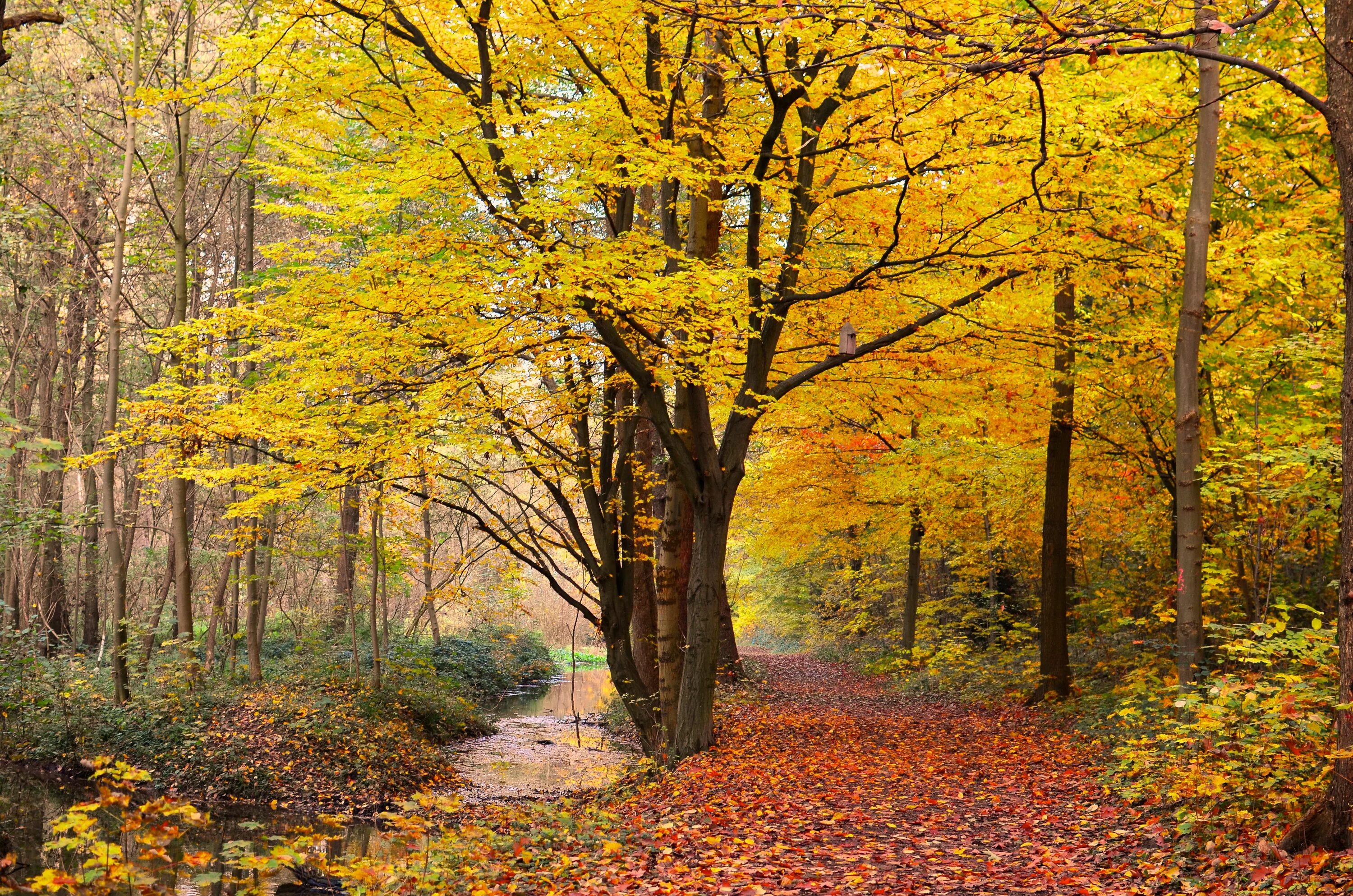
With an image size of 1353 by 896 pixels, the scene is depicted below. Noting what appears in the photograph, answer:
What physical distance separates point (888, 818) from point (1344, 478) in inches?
165

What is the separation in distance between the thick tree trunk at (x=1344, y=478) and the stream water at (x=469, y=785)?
535cm

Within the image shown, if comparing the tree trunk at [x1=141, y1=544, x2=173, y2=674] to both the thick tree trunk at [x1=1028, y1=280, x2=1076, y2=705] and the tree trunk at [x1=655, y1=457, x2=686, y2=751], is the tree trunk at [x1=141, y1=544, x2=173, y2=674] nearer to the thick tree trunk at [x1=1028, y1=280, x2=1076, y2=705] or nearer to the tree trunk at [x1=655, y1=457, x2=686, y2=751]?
the tree trunk at [x1=655, y1=457, x2=686, y2=751]

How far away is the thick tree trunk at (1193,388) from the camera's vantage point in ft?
23.2

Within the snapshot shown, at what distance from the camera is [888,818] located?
715cm

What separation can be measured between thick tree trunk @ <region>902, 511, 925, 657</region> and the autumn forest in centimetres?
238

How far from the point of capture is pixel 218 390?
10.0 m

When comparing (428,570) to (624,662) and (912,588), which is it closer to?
(624,662)

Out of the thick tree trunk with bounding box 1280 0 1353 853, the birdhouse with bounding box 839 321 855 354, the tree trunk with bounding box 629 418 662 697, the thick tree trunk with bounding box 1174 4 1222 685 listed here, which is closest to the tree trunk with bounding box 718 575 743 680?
the tree trunk with bounding box 629 418 662 697

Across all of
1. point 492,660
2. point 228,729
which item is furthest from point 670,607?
point 492,660

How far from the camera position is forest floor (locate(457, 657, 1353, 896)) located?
17.3 feet

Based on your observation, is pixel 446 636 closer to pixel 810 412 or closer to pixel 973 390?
pixel 810 412

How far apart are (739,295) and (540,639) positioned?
898 inches

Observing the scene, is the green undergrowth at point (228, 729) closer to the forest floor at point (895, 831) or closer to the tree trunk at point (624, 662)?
the tree trunk at point (624, 662)

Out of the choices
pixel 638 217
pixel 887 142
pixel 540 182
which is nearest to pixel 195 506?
pixel 638 217
